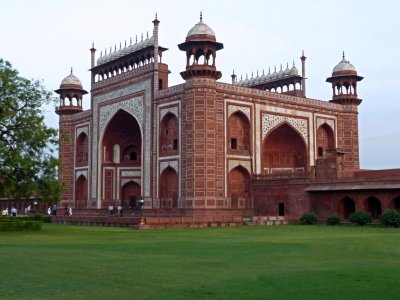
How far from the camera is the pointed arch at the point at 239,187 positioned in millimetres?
30978

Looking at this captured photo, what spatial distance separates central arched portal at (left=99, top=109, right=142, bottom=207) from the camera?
37281 mm

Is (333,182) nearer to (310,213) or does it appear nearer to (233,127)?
(310,213)

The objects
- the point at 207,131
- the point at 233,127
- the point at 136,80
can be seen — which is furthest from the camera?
the point at 136,80

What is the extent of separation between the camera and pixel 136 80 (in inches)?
1344

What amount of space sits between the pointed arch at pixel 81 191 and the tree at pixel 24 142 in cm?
1907

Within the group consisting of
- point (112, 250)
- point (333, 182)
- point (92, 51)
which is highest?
point (92, 51)

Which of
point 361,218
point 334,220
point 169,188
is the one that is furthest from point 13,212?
point 361,218

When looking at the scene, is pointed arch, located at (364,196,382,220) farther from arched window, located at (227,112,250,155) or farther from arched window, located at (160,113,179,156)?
arched window, located at (160,113,179,156)

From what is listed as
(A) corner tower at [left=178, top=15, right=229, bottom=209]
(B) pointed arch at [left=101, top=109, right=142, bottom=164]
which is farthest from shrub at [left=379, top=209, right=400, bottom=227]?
(B) pointed arch at [left=101, top=109, right=142, bottom=164]

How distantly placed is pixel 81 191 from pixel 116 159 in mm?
3849

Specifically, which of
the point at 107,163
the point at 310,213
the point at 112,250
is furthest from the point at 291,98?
the point at 112,250

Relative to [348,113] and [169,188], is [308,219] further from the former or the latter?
[348,113]

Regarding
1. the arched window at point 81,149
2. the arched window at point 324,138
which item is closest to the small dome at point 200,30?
the arched window at point 324,138

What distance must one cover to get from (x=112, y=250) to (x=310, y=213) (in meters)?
16.6
